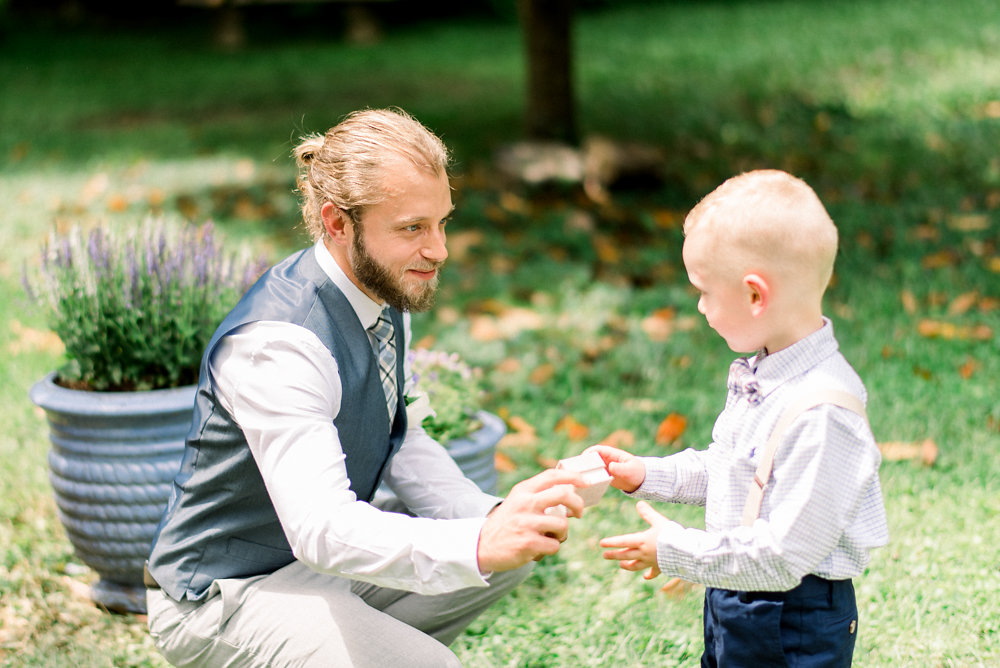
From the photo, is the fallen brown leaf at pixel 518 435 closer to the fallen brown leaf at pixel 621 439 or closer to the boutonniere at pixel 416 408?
the fallen brown leaf at pixel 621 439

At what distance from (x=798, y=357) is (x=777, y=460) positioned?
0.68 feet

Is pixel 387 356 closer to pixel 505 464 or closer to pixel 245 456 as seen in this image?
pixel 245 456

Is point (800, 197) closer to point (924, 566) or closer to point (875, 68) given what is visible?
point (924, 566)

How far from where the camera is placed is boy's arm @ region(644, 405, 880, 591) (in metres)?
1.90

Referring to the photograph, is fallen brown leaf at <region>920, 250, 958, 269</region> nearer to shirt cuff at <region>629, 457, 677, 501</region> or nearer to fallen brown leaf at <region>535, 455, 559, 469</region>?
fallen brown leaf at <region>535, 455, 559, 469</region>

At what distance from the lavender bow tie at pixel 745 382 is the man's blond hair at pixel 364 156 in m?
0.80

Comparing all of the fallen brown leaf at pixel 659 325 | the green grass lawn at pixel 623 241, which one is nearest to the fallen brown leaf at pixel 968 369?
the green grass lawn at pixel 623 241

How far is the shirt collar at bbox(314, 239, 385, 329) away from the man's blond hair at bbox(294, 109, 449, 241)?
74mm

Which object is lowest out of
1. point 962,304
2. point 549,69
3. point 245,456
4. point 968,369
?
point 968,369

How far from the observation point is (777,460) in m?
1.95

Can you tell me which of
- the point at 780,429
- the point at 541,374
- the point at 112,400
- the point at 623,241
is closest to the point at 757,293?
the point at 780,429

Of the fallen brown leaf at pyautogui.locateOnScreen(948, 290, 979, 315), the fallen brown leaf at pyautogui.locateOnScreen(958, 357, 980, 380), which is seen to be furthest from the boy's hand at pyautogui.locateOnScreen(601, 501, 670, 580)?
the fallen brown leaf at pyautogui.locateOnScreen(948, 290, 979, 315)

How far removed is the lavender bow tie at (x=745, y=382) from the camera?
2057 millimetres

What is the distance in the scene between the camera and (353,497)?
2.18 meters
